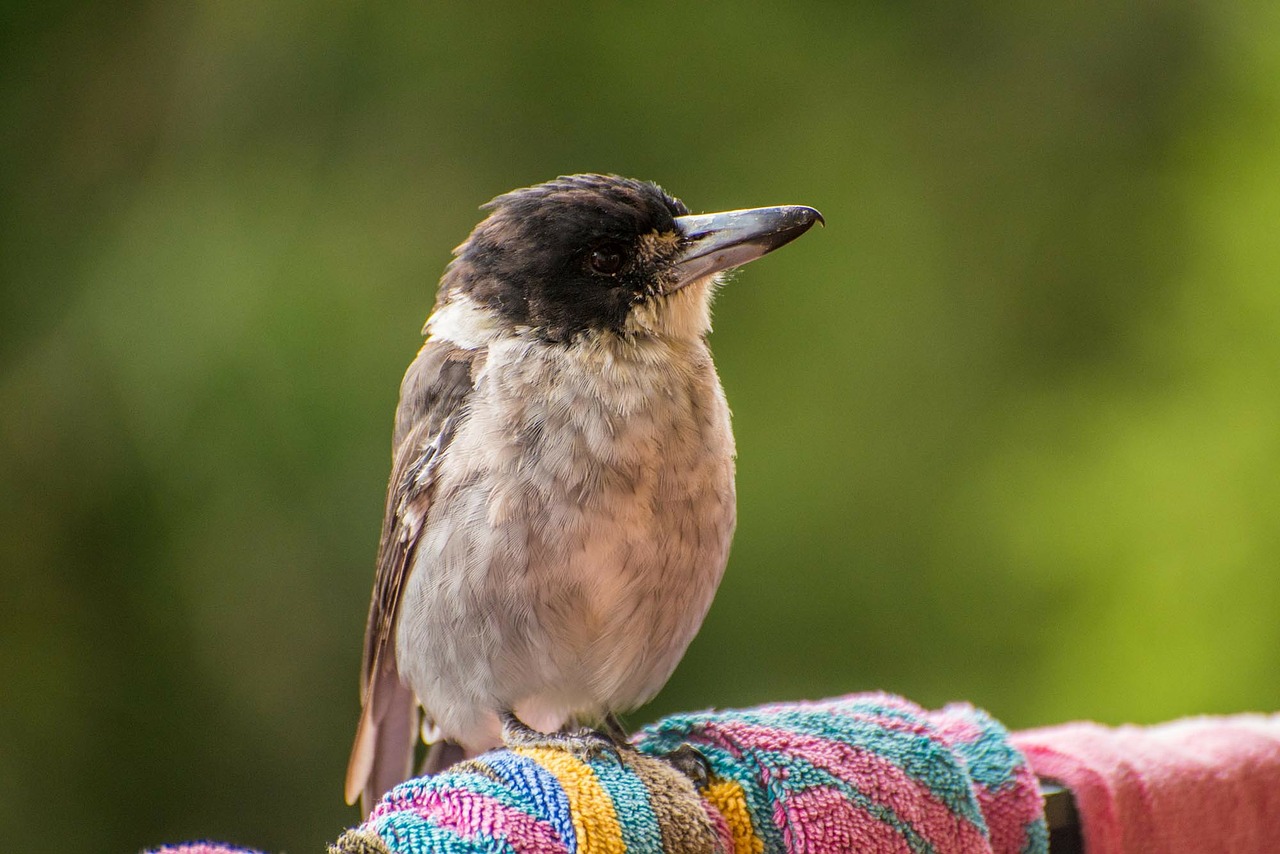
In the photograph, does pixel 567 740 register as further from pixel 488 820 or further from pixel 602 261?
pixel 602 261

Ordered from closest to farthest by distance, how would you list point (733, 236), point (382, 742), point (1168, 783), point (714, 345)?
point (1168, 783) → point (733, 236) → point (382, 742) → point (714, 345)

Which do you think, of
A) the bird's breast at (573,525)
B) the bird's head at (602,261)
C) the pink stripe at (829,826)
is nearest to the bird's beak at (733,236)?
the bird's head at (602,261)

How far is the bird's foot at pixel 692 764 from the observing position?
1.17m

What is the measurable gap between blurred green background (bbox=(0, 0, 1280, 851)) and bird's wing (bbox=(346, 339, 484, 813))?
107 centimetres

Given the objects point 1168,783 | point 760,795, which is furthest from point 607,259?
point 1168,783

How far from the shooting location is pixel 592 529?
4.55ft

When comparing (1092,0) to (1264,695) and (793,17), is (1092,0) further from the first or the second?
(1264,695)

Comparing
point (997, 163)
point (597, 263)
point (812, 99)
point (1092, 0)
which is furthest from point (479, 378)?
point (1092, 0)

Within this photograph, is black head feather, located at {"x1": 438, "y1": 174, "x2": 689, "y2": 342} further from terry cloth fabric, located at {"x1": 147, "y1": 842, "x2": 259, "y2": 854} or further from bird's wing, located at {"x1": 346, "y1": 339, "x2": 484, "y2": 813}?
terry cloth fabric, located at {"x1": 147, "y1": 842, "x2": 259, "y2": 854}

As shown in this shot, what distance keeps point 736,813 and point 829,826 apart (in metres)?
0.09

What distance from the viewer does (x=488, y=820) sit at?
0.97 metres

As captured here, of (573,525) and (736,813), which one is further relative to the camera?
(573,525)

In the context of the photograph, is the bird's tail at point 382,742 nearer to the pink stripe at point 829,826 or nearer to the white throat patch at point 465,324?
the white throat patch at point 465,324

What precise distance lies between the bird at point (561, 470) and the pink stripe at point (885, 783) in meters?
0.30
